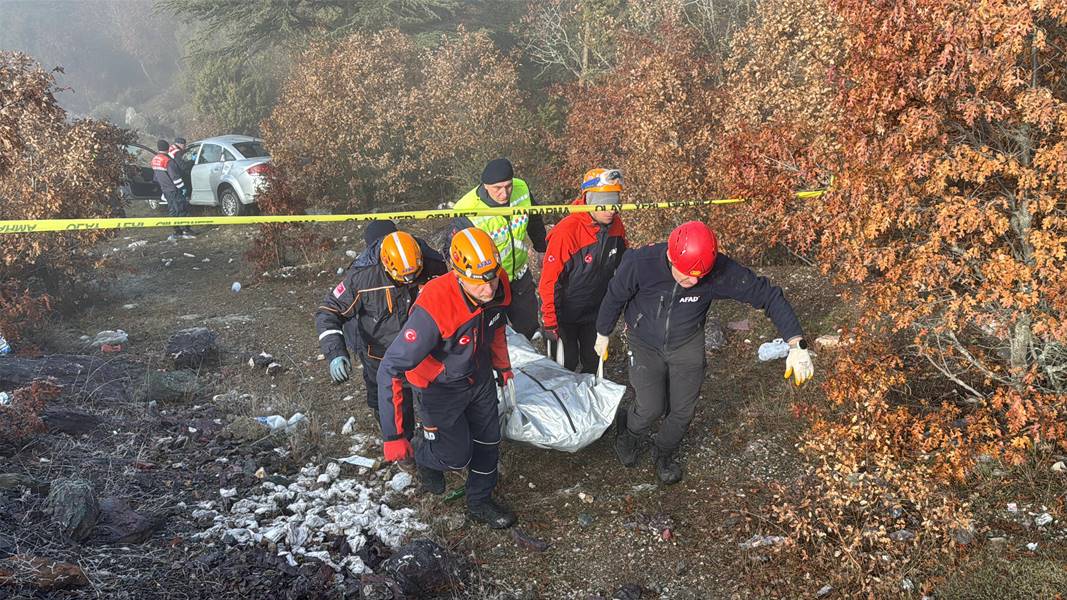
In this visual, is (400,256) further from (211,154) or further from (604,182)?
(211,154)

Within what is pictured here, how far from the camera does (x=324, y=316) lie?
15.0 ft

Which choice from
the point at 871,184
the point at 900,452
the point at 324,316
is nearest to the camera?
the point at 871,184

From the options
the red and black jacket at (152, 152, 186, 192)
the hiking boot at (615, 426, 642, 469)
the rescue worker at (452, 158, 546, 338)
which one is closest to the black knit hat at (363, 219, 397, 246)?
the rescue worker at (452, 158, 546, 338)

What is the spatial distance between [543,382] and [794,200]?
2.21 meters

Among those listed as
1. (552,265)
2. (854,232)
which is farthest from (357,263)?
(854,232)

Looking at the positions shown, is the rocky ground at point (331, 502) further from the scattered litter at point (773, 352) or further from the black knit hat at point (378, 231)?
the black knit hat at point (378, 231)

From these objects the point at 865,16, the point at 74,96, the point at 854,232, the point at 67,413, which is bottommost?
the point at 74,96

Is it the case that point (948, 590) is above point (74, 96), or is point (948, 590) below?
above

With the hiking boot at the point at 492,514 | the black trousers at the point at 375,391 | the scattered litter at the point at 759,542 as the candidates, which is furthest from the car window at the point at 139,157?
the scattered litter at the point at 759,542

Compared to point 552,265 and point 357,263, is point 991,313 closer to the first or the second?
point 552,265

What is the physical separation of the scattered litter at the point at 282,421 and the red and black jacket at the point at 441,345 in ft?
5.98

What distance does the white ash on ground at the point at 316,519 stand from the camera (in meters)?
3.98

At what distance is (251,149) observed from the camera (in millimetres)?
13711

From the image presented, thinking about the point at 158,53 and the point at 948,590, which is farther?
the point at 158,53
